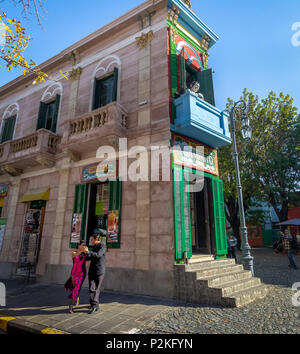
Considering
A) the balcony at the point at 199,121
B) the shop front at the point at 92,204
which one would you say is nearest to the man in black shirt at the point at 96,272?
the shop front at the point at 92,204

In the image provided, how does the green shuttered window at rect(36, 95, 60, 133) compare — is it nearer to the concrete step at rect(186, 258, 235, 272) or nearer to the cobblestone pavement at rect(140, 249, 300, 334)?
the concrete step at rect(186, 258, 235, 272)

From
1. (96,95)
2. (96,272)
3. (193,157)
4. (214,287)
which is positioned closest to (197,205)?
(193,157)

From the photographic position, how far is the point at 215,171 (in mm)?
9242

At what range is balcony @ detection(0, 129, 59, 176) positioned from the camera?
32.4 feet

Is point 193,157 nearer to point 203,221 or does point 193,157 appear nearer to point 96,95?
point 203,221

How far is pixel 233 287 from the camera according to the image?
5.88 meters

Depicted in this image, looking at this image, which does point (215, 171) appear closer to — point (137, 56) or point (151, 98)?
point (151, 98)

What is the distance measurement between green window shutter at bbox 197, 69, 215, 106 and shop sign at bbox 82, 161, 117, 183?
502cm

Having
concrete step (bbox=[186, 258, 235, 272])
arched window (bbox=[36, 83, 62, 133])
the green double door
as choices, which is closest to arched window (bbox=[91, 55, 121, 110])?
arched window (bbox=[36, 83, 62, 133])

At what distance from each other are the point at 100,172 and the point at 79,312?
16.1 feet

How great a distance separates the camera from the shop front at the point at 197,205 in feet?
22.5

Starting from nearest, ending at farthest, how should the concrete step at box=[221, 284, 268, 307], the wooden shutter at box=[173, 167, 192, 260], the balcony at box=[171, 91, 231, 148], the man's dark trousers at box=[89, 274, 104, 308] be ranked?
1. the man's dark trousers at box=[89, 274, 104, 308]
2. the concrete step at box=[221, 284, 268, 307]
3. the wooden shutter at box=[173, 167, 192, 260]
4. the balcony at box=[171, 91, 231, 148]

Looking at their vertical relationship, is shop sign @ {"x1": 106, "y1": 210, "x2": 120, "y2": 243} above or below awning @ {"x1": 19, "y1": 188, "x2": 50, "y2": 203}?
below
